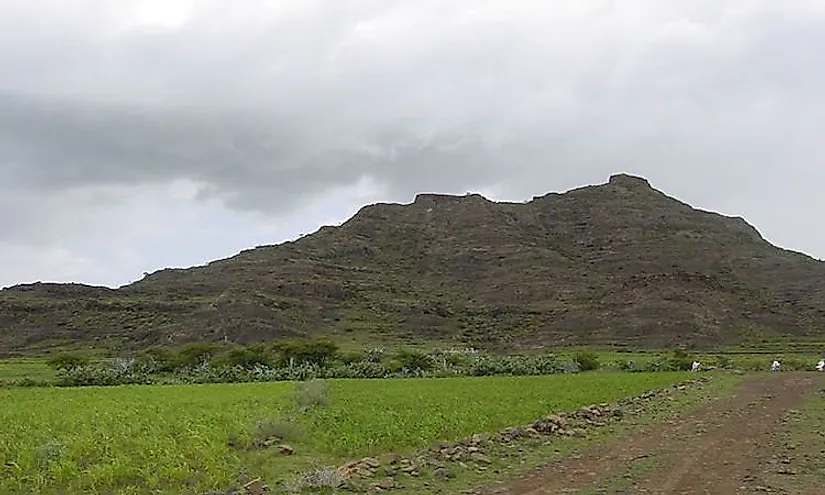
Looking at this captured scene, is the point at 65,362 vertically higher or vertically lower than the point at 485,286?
lower

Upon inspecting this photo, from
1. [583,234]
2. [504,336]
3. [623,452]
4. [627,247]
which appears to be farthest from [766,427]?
[583,234]

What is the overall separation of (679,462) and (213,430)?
12.7m

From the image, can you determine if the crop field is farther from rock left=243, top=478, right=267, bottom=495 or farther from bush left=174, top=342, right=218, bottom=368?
bush left=174, top=342, right=218, bottom=368

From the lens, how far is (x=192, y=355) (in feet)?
285

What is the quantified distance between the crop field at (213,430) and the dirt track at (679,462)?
483 centimetres

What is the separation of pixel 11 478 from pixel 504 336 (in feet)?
347

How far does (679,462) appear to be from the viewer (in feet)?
60.7

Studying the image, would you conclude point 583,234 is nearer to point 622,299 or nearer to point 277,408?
point 622,299

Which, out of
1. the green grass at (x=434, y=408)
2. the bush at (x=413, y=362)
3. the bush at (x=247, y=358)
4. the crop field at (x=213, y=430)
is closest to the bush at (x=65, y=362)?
the bush at (x=247, y=358)

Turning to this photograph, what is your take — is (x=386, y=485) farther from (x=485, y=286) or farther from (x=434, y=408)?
(x=485, y=286)

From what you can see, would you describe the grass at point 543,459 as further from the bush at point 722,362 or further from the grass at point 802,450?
the bush at point 722,362

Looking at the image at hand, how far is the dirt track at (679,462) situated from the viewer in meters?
15.7

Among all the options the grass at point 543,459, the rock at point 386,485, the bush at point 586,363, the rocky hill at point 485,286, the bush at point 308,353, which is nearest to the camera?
Answer: the rock at point 386,485

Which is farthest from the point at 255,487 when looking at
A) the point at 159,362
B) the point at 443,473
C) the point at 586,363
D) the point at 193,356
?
the point at 193,356
